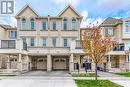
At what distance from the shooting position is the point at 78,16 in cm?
5122

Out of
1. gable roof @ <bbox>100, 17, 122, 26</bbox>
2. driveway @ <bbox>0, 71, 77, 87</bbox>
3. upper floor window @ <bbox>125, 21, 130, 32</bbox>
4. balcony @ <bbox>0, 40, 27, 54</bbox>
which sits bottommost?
driveway @ <bbox>0, 71, 77, 87</bbox>

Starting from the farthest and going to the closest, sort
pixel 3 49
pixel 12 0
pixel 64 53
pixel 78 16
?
pixel 78 16 < pixel 64 53 < pixel 3 49 < pixel 12 0

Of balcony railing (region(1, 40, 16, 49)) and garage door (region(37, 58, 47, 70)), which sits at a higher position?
balcony railing (region(1, 40, 16, 49))

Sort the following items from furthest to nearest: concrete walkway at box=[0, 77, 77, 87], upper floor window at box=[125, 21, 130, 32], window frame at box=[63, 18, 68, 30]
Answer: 1. window frame at box=[63, 18, 68, 30]
2. upper floor window at box=[125, 21, 130, 32]
3. concrete walkway at box=[0, 77, 77, 87]

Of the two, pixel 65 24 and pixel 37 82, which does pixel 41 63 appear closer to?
pixel 65 24

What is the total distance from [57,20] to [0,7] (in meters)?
38.2

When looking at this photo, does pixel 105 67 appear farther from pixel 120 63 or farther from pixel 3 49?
pixel 3 49

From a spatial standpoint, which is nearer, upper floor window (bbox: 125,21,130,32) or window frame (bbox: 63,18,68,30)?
upper floor window (bbox: 125,21,130,32)

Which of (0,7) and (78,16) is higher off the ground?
(78,16)

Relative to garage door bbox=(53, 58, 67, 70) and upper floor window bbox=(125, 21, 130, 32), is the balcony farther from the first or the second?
upper floor window bbox=(125, 21, 130, 32)

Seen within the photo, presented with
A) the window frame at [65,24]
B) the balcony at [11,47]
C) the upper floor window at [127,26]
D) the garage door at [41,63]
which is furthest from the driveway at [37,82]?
the upper floor window at [127,26]

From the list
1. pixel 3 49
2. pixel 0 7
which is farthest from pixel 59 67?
pixel 0 7

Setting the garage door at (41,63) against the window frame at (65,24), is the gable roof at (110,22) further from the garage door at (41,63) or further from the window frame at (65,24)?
the garage door at (41,63)

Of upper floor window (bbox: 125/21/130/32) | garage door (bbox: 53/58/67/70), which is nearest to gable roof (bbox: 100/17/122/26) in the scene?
upper floor window (bbox: 125/21/130/32)
